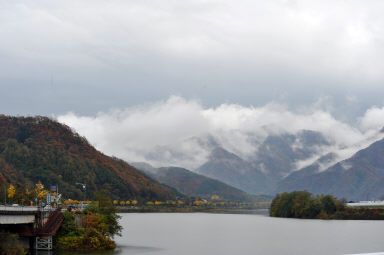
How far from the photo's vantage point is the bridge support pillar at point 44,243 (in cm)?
9178

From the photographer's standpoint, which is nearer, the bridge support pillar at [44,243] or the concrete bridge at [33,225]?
the concrete bridge at [33,225]

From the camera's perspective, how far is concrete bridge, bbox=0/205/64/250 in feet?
288

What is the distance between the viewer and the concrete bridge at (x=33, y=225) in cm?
8775

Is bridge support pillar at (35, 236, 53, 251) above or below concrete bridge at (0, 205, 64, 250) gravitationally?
below

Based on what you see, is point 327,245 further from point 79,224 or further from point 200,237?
point 79,224

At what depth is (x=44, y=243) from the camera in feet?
303

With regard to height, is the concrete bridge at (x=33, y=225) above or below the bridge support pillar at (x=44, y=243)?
above

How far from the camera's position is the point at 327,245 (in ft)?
387

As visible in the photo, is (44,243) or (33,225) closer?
(44,243)

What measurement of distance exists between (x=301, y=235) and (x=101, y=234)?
63.0 metres

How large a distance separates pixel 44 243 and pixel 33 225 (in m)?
3.64

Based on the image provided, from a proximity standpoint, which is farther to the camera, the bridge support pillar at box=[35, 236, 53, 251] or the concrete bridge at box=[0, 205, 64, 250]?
the bridge support pillar at box=[35, 236, 53, 251]

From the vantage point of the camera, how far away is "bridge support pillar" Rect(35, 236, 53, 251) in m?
91.8

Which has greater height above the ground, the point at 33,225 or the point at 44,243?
the point at 33,225
